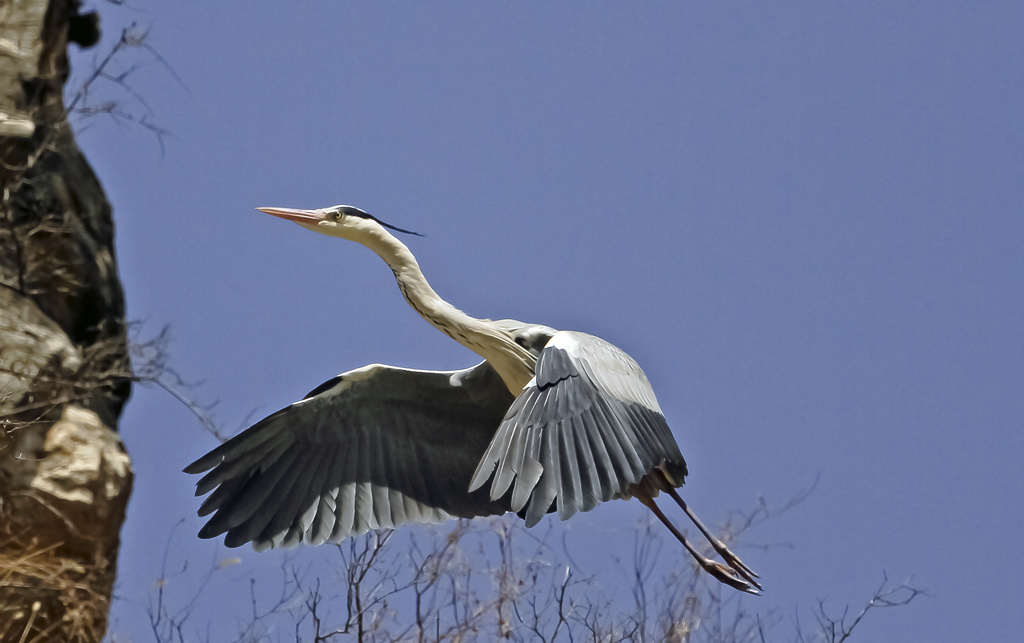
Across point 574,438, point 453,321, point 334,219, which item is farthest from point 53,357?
point 574,438

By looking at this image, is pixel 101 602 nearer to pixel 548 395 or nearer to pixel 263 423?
pixel 263 423

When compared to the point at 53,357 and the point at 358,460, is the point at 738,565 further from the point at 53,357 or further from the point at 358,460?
the point at 53,357

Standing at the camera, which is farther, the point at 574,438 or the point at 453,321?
the point at 453,321

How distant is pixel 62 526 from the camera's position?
5.67 meters

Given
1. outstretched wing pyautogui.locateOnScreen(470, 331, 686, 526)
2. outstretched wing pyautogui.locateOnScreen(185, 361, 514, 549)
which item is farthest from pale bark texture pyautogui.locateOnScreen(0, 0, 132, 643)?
outstretched wing pyautogui.locateOnScreen(470, 331, 686, 526)

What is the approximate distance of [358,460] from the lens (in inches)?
190

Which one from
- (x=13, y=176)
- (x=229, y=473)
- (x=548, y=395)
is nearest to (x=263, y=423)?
(x=229, y=473)

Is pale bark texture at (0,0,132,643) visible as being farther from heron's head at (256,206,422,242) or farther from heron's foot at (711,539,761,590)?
heron's foot at (711,539,761,590)

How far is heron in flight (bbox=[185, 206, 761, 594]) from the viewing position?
4469 mm

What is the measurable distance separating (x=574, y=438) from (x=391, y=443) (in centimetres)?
158

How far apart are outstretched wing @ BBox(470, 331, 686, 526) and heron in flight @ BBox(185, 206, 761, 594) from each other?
0.04 meters

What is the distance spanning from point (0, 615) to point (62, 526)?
52cm

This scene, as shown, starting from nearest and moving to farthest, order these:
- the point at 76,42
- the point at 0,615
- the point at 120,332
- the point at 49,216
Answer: the point at 0,615
the point at 49,216
the point at 120,332
the point at 76,42

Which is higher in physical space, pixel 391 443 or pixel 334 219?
pixel 334 219
